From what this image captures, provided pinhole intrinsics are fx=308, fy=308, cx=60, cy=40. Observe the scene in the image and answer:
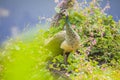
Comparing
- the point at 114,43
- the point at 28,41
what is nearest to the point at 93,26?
the point at 114,43

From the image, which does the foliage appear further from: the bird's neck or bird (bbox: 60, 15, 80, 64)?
the bird's neck

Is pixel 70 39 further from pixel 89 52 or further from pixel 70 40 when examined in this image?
pixel 89 52

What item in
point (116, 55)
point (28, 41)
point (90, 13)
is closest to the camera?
point (28, 41)

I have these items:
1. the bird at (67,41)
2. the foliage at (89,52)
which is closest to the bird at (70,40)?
the bird at (67,41)

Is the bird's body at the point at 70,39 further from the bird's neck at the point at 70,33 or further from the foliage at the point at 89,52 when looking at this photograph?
the foliage at the point at 89,52

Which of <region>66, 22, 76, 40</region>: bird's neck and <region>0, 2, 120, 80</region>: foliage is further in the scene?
<region>66, 22, 76, 40</region>: bird's neck

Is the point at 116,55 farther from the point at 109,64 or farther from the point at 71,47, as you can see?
the point at 71,47

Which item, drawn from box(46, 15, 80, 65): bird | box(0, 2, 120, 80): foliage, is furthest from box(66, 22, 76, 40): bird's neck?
box(0, 2, 120, 80): foliage

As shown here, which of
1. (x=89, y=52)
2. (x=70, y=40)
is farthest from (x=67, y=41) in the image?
(x=89, y=52)
